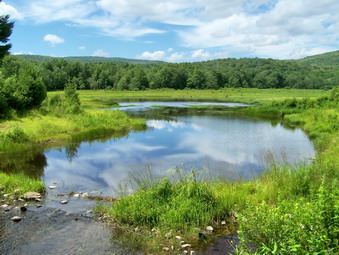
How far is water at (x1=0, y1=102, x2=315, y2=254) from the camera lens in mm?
10070

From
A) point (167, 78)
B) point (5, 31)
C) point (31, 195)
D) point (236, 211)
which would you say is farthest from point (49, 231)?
point (167, 78)

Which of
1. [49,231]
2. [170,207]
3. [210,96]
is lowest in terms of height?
[49,231]

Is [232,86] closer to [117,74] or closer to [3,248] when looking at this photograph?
[117,74]

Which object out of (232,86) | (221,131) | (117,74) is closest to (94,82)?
(117,74)

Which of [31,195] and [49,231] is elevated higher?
[31,195]

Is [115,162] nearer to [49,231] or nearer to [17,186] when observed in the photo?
[17,186]

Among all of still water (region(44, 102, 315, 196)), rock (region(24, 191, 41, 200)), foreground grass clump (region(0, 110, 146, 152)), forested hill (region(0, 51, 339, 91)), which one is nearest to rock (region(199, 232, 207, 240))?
still water (region(44, 102, 315, 196))

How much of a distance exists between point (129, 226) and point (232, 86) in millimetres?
152490

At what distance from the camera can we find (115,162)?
20703mm

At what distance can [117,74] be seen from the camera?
155m

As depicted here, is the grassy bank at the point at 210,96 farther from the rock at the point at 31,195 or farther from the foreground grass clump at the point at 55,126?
the rock at the point at 31,195

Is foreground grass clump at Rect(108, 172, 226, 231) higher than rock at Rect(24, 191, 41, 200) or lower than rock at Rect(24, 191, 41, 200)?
higher

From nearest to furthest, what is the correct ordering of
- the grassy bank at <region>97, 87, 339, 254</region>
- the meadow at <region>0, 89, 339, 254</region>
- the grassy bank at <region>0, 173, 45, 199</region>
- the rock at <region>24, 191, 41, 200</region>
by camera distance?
the meadow at <region>0, 89, 339, 254</region> < the grassy bank at <region>97, 87, 339, 254</region> < the rock at <region>24, 191, 41, 200</region> < the grassy bank at <region>0, 173, 45, 199</region>

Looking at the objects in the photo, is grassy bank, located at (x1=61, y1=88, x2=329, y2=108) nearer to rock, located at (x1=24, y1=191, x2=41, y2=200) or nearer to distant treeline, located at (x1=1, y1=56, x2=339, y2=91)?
distant treeline, located at (x1=1, y1=56, x2=339, y2=91)
